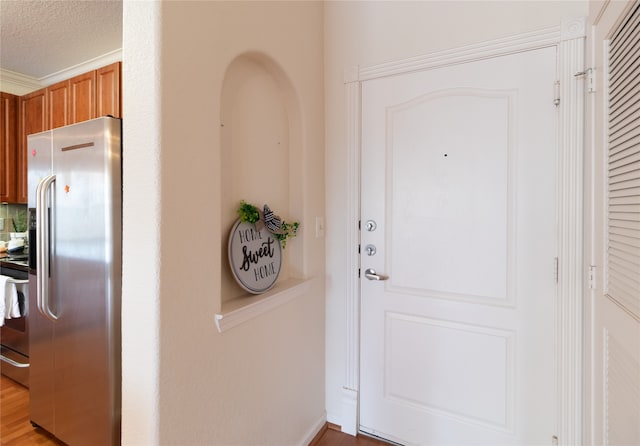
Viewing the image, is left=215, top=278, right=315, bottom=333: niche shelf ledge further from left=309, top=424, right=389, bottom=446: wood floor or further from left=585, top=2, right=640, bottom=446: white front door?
left=585, top=2, right=640, bottom=446: white front door

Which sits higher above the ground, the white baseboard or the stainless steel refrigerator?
the stainless steel refrigerator

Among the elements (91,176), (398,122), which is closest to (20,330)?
(91,176)

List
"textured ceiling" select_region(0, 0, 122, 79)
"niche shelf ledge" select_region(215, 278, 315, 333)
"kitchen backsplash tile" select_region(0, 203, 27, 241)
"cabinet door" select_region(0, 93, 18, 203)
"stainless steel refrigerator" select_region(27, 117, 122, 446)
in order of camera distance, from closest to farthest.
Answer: "niche shelf ledge" select_region(215, 278, 315, 333) < "stainless steel refrigerator" select_region(27, 117, 122, 446) < "textured ceiling" select_region(0, 0, 122, 79) < "cabinet door" select_region(0, 93, 18, 203) < "kitchen backsplash tile" select_region(0, 203, 27, 241)

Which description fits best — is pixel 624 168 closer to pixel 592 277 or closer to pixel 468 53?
pixel 592 277

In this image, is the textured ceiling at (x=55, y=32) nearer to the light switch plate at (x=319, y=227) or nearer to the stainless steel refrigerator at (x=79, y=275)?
the stainless steel refrigerator at (x=79, y=275)

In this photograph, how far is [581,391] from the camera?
1.30 metres

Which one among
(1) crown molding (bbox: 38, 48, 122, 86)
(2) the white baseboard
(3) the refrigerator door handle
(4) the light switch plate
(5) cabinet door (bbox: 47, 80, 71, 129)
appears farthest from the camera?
(1) crown molding (bbox: 38, 48, 122, 86)

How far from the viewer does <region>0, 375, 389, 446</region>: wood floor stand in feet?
5.66

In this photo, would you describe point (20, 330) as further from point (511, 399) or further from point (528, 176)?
point (528, 176)

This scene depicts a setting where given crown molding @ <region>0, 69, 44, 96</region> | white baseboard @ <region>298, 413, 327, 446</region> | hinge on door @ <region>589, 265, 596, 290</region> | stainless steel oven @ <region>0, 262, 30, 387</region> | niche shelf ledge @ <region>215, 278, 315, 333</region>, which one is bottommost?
white baseboard @ <region>298, 413, 327, 446</region>

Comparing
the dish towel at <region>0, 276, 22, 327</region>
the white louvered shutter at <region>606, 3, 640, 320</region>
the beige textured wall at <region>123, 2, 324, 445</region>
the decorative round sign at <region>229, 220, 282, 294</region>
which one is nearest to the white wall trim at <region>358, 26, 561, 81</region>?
the white louvered shutter at <region>606, 3, 640, 320</region>

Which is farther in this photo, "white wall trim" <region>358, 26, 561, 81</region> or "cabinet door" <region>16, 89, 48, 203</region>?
"cabinet door" <region>16, 89, 48, 203</region>

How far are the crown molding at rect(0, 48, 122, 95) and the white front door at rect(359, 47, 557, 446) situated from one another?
225cm

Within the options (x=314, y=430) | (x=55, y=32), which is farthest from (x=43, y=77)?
(x=314, y=430)
